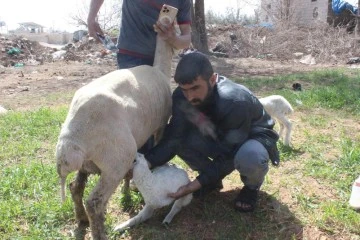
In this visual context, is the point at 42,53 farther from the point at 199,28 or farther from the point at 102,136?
the point at 102,136

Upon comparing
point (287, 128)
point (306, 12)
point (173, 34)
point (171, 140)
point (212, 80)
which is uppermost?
point (306, 12)

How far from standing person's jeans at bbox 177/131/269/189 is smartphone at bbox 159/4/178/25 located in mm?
893

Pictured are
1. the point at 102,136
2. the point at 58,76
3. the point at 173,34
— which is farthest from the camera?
the point at 58,76

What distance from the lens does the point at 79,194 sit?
9.07ft

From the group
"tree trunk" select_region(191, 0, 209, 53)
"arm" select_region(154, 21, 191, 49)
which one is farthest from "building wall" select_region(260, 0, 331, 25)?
"arm" select_region(154, 21, 191, 49)

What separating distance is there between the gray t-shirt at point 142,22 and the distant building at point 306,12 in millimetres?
13879

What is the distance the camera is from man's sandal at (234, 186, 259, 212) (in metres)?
2.95

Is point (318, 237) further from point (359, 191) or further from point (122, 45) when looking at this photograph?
point (122, 45)

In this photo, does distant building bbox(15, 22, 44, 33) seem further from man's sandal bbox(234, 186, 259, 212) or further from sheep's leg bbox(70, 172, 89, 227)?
man's sandal bbox(234, 186, 259, 212)

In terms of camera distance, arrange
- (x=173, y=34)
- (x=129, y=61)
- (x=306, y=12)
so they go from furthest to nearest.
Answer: (x=306, y=12), (x=129, y=61), (x=173, y=34)

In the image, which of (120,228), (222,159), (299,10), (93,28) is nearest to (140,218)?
(120,228)

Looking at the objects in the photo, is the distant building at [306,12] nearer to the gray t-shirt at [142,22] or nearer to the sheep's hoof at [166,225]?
the gray t-shirt at [142,22]

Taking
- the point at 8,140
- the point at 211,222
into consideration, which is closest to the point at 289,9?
the point at 8,140

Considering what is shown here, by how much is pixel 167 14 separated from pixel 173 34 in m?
0.21
